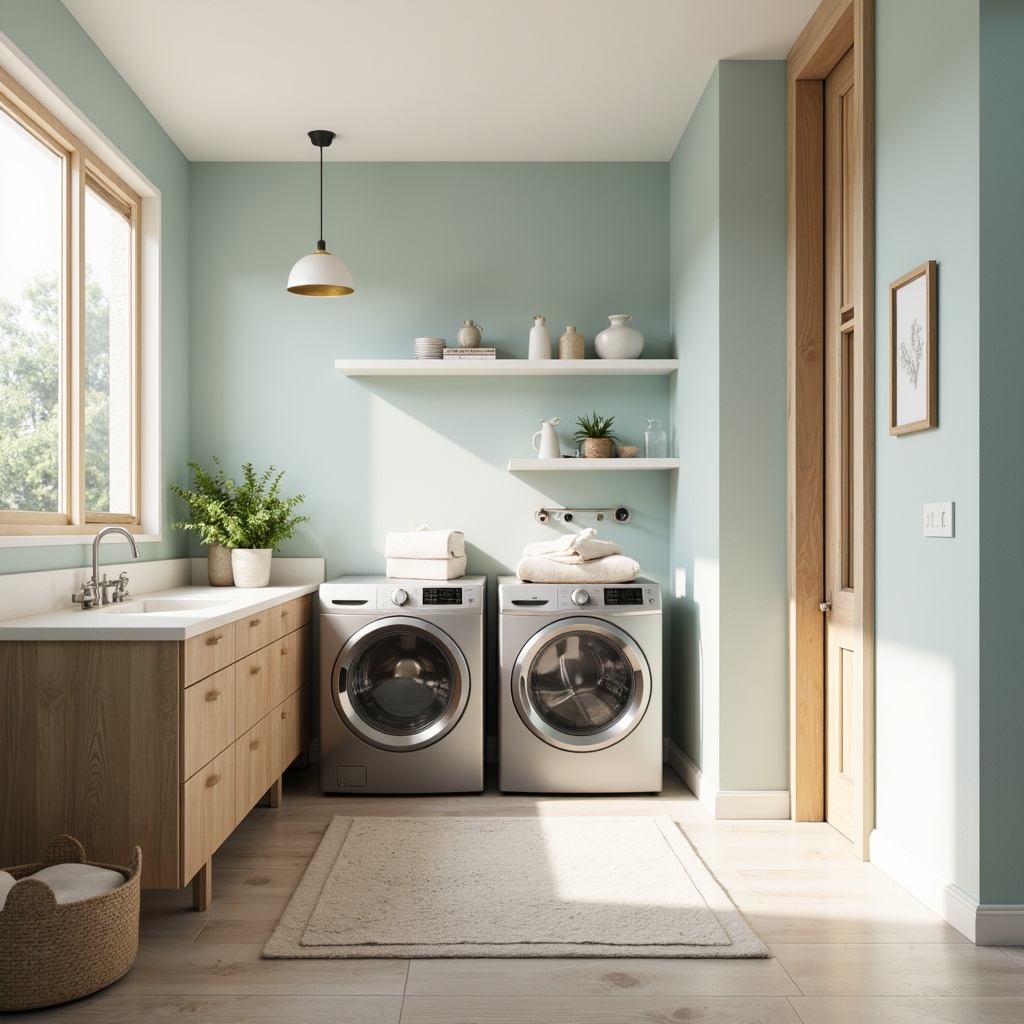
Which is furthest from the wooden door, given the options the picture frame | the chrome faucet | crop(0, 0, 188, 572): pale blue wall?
crop(0, 0, 188, 572): pale blue wall

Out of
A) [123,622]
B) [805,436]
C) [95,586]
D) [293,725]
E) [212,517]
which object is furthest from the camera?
[212,517]

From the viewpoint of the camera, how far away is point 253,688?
3.08 meters

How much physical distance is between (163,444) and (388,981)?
99.4 inches

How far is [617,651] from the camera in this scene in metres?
3.75

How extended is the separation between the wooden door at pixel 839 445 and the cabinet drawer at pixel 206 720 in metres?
1.92

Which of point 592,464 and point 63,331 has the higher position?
point 63,331

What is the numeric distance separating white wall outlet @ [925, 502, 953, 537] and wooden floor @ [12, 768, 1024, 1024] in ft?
3.24

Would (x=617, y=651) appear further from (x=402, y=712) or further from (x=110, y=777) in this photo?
(x=110, y=777)

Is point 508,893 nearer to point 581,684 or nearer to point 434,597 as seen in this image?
point 581,684

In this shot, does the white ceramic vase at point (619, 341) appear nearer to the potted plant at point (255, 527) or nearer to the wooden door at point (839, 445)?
the wooden door at point (839, 445)

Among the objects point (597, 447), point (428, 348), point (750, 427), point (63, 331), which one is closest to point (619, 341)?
Result: point (597, 447)

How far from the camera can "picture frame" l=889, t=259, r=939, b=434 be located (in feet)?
7.91

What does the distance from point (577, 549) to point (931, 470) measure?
1559 millimetres

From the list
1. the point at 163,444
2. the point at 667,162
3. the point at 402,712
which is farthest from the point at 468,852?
the point at 667,162
